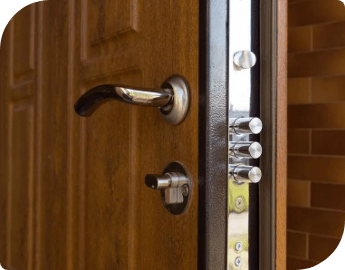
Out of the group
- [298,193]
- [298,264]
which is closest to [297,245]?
[298,264]

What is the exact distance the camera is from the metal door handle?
2.12 feet

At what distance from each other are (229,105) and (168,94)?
10 centimetres

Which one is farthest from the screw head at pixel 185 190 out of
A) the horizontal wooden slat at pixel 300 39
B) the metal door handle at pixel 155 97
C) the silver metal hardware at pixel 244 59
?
the horizontal wooden slat at pixel 300 39

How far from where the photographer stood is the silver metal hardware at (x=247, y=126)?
2.11ft

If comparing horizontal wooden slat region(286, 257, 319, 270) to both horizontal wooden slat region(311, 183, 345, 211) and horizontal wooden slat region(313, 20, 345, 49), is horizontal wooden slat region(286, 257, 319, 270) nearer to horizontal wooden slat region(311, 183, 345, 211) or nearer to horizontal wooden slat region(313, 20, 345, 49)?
horizontal wooden slat region(311, 183, 345, 211)

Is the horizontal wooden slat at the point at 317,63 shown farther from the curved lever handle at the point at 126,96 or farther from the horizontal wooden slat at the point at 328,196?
the curved lever handle at the point at 126,96

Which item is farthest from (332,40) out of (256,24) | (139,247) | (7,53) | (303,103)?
(7,53)

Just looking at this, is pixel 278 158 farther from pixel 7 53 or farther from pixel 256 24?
pixel 7 53

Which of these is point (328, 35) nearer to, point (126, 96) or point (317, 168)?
point (317, 168)

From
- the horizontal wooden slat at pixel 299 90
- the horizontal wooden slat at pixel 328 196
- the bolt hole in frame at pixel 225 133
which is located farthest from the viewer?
the horizontal wooden slat at pixel 299 90

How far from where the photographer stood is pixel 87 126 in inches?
39.2

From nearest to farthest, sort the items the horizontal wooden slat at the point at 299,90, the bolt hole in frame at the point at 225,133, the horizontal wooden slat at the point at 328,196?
the bolt hole in frame at the point at 225,133
the horizontal wooden slat at the point at 328,196
the horizontal wooden slat at the point at 299,90

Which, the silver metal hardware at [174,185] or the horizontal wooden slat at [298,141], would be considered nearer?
the silver metal hardware at [174,185]

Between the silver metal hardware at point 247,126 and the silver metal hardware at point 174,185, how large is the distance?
0.11m
